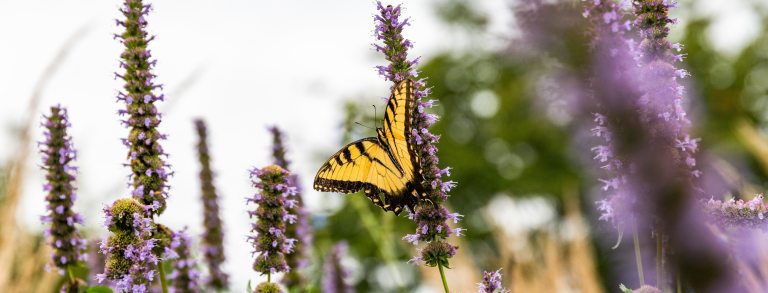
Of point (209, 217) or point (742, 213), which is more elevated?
point (209, 217)

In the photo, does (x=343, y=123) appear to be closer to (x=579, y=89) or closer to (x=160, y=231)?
(x=160, y=231)

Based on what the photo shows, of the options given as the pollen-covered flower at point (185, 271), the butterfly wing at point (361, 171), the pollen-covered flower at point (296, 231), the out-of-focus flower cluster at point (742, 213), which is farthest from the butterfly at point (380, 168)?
the out-of-focus flower cluster at point (742, 213)

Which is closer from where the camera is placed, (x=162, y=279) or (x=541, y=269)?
(x=162, y=279)

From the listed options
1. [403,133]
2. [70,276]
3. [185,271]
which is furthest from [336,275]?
[70,276]

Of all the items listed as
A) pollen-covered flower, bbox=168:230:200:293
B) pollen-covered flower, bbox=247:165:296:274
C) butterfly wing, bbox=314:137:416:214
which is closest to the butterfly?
butterfly wing, bbox=314:137:416:214

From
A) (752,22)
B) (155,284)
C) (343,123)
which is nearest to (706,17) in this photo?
(752,22)

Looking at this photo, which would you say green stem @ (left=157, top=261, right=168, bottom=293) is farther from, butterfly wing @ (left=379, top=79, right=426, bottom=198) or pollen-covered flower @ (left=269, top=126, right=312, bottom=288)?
pollen-covered flower @ (left=269, top=126, right=312, bottom=288)

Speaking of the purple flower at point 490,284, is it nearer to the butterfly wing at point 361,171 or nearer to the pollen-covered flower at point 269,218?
the pollen-covered flower at point 269,218

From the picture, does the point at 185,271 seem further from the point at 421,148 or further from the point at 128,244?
the point at 421,148
